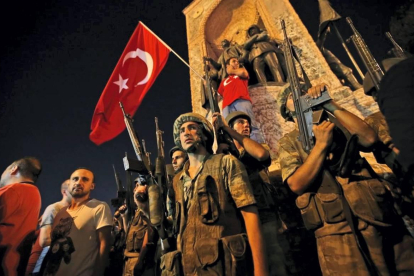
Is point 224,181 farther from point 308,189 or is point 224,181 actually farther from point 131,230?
point 131,230

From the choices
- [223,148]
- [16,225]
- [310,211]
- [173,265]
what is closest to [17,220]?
[16,225]

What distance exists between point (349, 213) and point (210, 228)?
3.08ft

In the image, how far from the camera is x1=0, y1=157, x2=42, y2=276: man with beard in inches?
100

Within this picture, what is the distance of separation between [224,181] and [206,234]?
0.41 meters

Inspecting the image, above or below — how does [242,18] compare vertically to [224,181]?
above

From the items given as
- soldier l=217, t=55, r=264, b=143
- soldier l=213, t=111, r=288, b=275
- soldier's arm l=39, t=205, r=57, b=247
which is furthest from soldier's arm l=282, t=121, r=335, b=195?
soldier's arm l=39, t=205, r=57, b=247

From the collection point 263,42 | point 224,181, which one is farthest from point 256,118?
point 224,181

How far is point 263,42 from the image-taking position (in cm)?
609

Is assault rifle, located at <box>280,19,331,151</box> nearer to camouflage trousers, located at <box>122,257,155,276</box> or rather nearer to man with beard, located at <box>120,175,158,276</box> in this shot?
man with beard, located at <box>120,175,158,276</box>

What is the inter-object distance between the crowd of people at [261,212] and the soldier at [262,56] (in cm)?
324

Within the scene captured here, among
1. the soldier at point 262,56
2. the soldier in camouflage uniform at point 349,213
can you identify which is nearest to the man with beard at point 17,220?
the soldier in camouflage uniform at point 349,213

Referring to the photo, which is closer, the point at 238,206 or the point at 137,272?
the point at 238,206

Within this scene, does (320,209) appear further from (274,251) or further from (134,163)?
(134,163)

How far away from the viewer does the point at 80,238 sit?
2721mm
